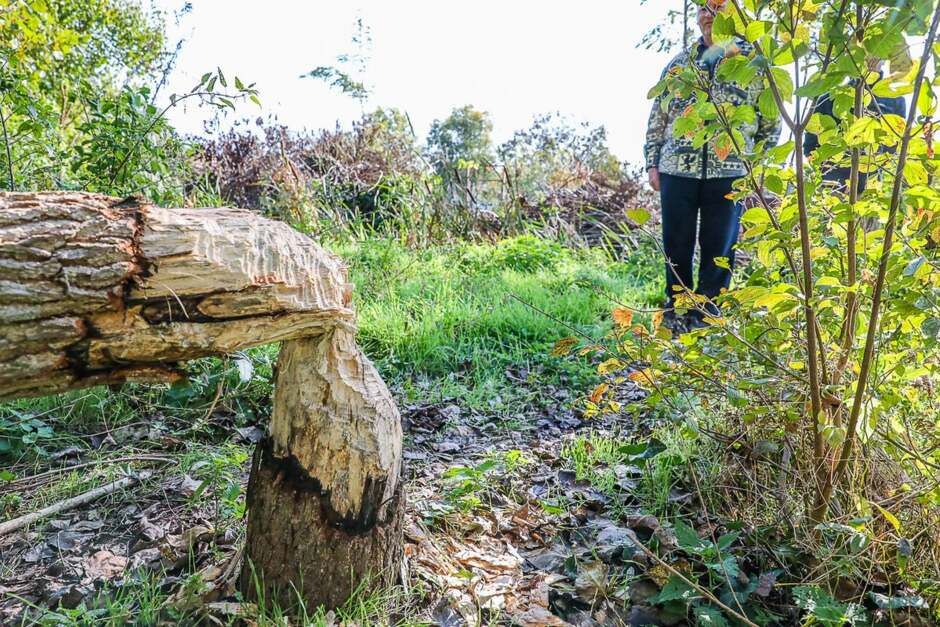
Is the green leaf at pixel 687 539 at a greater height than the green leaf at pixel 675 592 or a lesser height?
greater

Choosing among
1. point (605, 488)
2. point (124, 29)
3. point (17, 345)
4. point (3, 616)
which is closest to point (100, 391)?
point (3, 616)

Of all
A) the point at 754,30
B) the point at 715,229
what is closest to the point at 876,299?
the point at 754,30

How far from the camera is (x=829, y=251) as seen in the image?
1.73 meters

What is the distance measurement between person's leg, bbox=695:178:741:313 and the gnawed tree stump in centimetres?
272

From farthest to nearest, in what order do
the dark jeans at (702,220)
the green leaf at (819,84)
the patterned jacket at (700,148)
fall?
the dark jeans at (702,220) < the patterned jacket at (700,148) < the green leaf at (819,84)

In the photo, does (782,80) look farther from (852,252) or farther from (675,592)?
(675,592)

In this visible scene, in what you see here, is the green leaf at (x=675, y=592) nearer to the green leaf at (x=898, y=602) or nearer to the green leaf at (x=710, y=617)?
the green leaf at (x=710, y=617)

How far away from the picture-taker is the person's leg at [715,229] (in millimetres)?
Result: 3609

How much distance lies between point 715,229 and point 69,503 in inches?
136

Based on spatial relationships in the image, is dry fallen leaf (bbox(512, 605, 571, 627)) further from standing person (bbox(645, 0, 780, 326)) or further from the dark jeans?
the dark jeans

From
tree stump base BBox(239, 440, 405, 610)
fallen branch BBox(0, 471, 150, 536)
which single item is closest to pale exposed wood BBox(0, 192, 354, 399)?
tree stump base BBox(239, 440, 405, 610)

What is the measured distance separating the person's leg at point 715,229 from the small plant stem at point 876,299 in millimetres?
2172

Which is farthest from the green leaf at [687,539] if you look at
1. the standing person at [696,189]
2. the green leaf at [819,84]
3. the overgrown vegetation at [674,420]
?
the standing person at [696,189]

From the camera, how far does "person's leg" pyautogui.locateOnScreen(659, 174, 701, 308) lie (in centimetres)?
367
